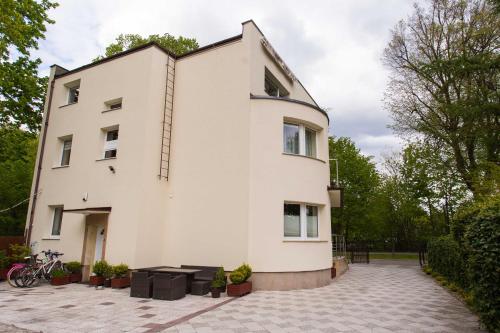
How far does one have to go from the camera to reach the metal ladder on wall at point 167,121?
13414 mm

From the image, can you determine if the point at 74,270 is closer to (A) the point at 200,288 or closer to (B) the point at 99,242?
(B) the point at 99,242

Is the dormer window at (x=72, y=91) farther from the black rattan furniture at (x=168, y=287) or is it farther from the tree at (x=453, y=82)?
the tree at (x=453, y=82)

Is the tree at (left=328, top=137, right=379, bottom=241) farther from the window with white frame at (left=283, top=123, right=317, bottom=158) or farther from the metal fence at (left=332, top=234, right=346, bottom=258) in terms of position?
the window with white frame at (left=283, top=123, right=317, bottom=158)

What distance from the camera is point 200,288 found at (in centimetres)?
1031

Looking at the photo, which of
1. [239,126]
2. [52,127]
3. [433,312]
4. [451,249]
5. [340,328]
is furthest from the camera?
[52,127]

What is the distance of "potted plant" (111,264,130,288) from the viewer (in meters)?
11.2

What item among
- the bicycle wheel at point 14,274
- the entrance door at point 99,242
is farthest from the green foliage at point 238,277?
the bicycle wheel at point 14,274

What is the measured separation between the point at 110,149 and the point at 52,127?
14.7ft

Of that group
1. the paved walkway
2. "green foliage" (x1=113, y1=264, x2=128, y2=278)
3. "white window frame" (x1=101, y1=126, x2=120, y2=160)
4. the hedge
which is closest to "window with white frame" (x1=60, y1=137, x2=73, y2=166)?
"white window frame" (x1=101, y1=126, x2=120, y2=160)

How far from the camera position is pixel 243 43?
13102 mm

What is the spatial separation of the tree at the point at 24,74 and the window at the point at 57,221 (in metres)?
6.04

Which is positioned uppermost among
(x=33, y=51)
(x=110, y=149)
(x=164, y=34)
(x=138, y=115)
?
(x=164, y=34)

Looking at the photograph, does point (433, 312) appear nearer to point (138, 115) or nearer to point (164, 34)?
point (138, 115)

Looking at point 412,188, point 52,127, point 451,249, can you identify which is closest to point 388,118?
point 412,188
